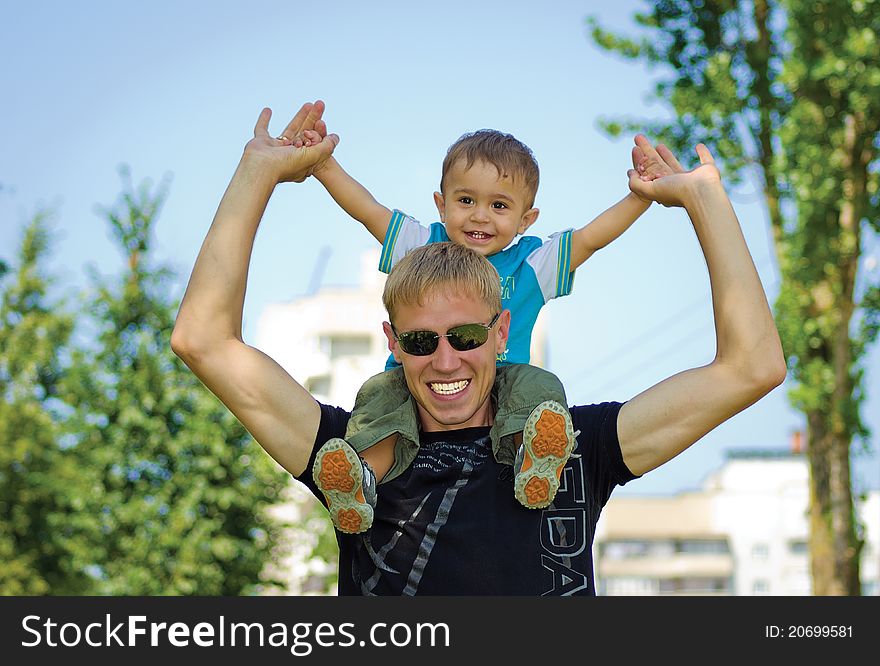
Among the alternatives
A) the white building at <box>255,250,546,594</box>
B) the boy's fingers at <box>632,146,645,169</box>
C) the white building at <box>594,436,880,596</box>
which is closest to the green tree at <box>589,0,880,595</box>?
the boy's fingers at <box>632,146,645,169</box>

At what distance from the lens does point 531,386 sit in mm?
3441

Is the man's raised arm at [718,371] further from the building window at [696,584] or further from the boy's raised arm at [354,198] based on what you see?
the building window at [696,584]

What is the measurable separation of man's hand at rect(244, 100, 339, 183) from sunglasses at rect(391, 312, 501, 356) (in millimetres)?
602

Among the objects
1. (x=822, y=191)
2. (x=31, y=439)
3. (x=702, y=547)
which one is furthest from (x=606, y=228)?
(x=702, y=547)

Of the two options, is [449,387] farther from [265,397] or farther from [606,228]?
[606,228]

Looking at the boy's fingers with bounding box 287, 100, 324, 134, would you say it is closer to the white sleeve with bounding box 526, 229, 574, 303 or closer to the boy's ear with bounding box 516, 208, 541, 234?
the white sleeve with bounding box 526, 229, 574, 303

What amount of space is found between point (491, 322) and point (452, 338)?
129 millimetres

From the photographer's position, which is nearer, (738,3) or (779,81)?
(779,81)

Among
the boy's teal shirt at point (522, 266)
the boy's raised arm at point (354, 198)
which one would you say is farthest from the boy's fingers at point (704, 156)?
the boy's raised arm at point (354, 198)

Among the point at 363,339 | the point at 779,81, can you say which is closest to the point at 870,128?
the point at 779,81

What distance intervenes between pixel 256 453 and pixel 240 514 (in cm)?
90

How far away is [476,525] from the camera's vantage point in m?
3.23

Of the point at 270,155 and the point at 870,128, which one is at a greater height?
the point at 870,128
